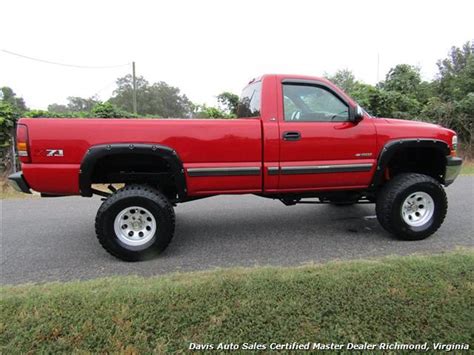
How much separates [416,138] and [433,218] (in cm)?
105

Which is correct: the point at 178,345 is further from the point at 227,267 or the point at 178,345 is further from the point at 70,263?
the point at 70,263

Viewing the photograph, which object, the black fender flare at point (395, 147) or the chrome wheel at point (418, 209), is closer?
the black fender flare at point (395, 147)

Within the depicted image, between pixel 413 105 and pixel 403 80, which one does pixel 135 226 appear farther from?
pixel 403 80

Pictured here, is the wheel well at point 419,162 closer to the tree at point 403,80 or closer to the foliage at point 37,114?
the foliage at point 37,114

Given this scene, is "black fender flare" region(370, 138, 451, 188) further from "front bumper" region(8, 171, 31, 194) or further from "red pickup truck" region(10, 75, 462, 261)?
"front bumper" region(8, 171, 31, 194)

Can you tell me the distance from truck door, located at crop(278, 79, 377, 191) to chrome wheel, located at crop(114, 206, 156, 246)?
155cm

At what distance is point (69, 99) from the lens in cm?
4238

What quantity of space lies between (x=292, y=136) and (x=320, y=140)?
1.14 ft

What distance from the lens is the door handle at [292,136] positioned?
12.2ft

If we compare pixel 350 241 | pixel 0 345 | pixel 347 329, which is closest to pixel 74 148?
pixel 0 345

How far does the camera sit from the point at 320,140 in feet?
12.5

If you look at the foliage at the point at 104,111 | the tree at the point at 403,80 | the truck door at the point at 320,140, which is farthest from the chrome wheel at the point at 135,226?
the tree at the point at 403,80

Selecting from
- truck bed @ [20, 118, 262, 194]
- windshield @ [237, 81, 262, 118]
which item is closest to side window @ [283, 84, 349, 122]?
windshield @ [237, 81, 262, 118]

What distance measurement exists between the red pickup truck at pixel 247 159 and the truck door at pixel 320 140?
1cm
